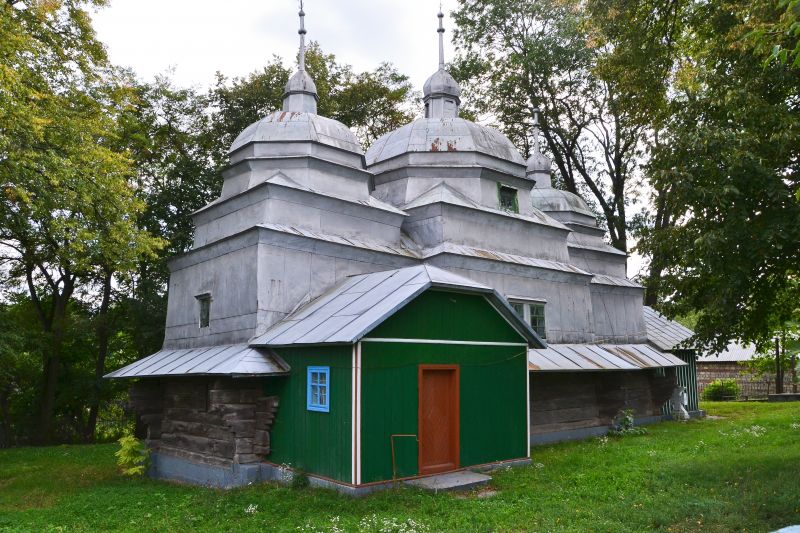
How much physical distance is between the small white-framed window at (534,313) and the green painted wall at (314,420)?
26.0ft

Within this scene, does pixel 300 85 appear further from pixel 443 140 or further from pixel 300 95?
pixel 443 140

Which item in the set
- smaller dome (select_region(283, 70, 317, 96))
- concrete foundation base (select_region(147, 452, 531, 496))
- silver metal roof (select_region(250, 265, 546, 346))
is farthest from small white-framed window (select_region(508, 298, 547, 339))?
smaller dome (select_region(283, 70, 317, 96))

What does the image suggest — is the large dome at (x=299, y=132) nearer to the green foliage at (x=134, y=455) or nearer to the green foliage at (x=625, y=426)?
the green foliage at (x=134, y=455)

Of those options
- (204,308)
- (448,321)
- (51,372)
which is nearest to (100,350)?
(51,372)

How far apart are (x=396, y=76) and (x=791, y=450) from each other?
2393 cm

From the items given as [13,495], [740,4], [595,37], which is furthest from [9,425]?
[740,4]

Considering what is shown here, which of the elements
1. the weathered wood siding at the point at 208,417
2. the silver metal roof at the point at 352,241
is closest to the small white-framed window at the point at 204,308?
the weathered wood siding at the point at 208,417

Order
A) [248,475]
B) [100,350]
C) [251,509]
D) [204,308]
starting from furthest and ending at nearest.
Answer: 1. [100,350]
2. [204,308]
3. [248,475]
4. [251,509]

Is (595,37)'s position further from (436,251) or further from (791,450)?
(791,450)

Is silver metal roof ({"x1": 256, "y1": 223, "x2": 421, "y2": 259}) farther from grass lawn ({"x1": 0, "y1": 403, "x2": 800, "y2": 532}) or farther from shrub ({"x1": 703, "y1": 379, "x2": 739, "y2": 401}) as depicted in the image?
shrub ({"x1": 703, "y1": 379, "x2": 739, "y2": 401})

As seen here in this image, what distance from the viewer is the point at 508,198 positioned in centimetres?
2086

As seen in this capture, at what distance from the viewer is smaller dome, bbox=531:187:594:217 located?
2577cm

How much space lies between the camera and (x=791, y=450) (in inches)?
571

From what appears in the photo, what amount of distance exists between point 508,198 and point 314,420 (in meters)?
11.2
